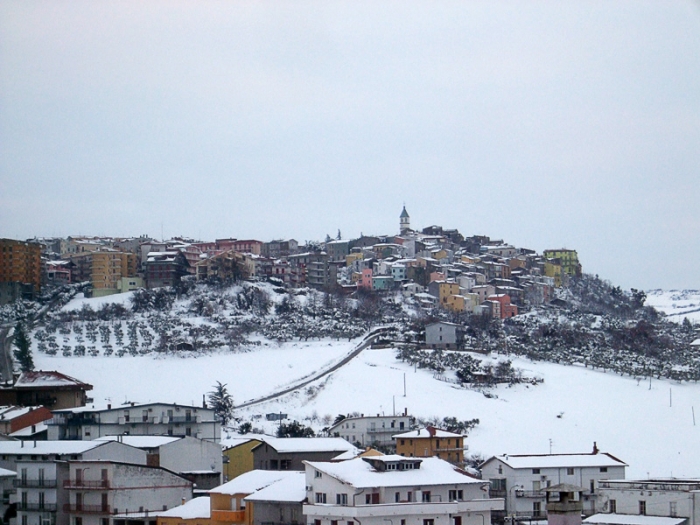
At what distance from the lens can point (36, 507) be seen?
75.7ft

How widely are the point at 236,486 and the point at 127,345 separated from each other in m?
26.1

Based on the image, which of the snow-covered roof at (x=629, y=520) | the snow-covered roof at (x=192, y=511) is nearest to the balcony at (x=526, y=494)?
the snow-covered roof at (x=629, y=520)

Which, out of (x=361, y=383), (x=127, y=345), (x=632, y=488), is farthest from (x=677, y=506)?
(x=127, y=345)

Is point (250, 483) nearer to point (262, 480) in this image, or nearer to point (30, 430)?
point (262, 480)

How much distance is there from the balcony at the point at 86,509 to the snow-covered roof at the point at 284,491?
325 cm

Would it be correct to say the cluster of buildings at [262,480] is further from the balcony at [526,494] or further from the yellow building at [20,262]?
the yellow building at [20,262]

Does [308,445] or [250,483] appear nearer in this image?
[250,483]

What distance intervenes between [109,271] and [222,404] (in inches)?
884

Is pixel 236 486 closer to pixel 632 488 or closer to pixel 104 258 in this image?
pixel 632 488

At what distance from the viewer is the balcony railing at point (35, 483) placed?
23094mm

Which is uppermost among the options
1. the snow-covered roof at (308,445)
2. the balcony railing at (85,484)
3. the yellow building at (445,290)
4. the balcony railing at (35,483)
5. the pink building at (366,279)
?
the pink building at (366,279)

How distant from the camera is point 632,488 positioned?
Result: 20.9 m

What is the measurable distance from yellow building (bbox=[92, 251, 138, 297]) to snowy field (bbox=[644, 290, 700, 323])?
3799cm

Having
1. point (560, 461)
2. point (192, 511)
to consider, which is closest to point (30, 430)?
point (192, 511)
